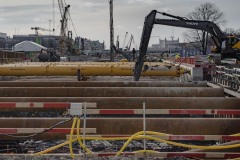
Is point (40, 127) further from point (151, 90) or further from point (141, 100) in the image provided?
point (151, 90)

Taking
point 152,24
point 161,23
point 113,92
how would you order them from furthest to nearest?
1. point 161,23
2. point 152,24
3. point 113,92

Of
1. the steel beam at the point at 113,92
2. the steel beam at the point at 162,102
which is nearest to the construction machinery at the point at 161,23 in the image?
the steel beam at the point at 113,92

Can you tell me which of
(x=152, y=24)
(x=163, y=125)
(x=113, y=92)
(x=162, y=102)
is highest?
(x=152, y=24)

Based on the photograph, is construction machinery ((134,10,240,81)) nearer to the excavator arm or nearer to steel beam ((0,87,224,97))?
the excavator arm

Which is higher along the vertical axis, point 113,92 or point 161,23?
point 161,23

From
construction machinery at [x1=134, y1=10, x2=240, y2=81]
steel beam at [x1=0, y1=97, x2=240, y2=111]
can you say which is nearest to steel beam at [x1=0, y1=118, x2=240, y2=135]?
steel beam at [x1=0, y1=97, x2=240, y2=111]

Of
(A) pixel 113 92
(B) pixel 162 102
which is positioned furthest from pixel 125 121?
(A) pixel 113 92

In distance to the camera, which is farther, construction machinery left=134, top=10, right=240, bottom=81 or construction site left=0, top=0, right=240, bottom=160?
construction machinery left=134, top=10, right=240, bottom=81

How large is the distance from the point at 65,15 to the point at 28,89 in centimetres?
7177

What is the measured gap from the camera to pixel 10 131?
821 centimetres

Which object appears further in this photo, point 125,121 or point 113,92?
point 113,92

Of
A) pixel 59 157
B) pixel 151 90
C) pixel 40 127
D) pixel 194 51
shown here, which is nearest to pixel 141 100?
pixel 151 90

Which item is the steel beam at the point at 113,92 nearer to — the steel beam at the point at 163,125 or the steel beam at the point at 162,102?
the steel beam at the point at 162,102

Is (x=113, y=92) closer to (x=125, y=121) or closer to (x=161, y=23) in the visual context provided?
(x=125, y=121)
